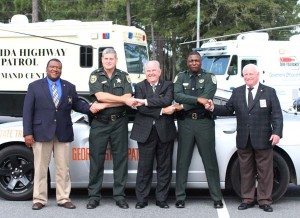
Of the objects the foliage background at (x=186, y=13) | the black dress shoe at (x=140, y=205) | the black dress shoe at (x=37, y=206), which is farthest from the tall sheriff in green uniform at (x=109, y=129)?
the foliage background at (x=186, y=13)

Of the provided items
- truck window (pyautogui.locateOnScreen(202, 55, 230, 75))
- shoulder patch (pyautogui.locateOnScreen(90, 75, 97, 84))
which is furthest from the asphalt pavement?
truck window (pyautogui.locateOnScreen(202, 55, 230, 75))

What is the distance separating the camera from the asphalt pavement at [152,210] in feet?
18.9

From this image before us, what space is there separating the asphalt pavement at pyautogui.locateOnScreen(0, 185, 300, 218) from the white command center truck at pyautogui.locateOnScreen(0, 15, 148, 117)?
7084mm

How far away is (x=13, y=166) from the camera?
6.34 metres

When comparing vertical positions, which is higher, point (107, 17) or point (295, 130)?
point (107, 17)

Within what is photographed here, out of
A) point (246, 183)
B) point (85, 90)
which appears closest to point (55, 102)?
point (246, 183)

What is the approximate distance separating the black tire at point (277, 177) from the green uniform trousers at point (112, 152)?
1295 millimetres

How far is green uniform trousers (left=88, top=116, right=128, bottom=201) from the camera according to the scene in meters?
6.03

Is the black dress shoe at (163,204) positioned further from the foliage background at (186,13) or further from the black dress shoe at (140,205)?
the foliage background at (186,13)

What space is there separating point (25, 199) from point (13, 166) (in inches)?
16.8

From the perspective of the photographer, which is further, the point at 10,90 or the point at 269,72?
the point at 269,72

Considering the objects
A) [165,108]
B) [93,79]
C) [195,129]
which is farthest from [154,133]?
[93,79]

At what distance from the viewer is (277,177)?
6250 mm

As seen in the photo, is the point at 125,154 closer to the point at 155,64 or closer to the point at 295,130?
the point at 155,64
